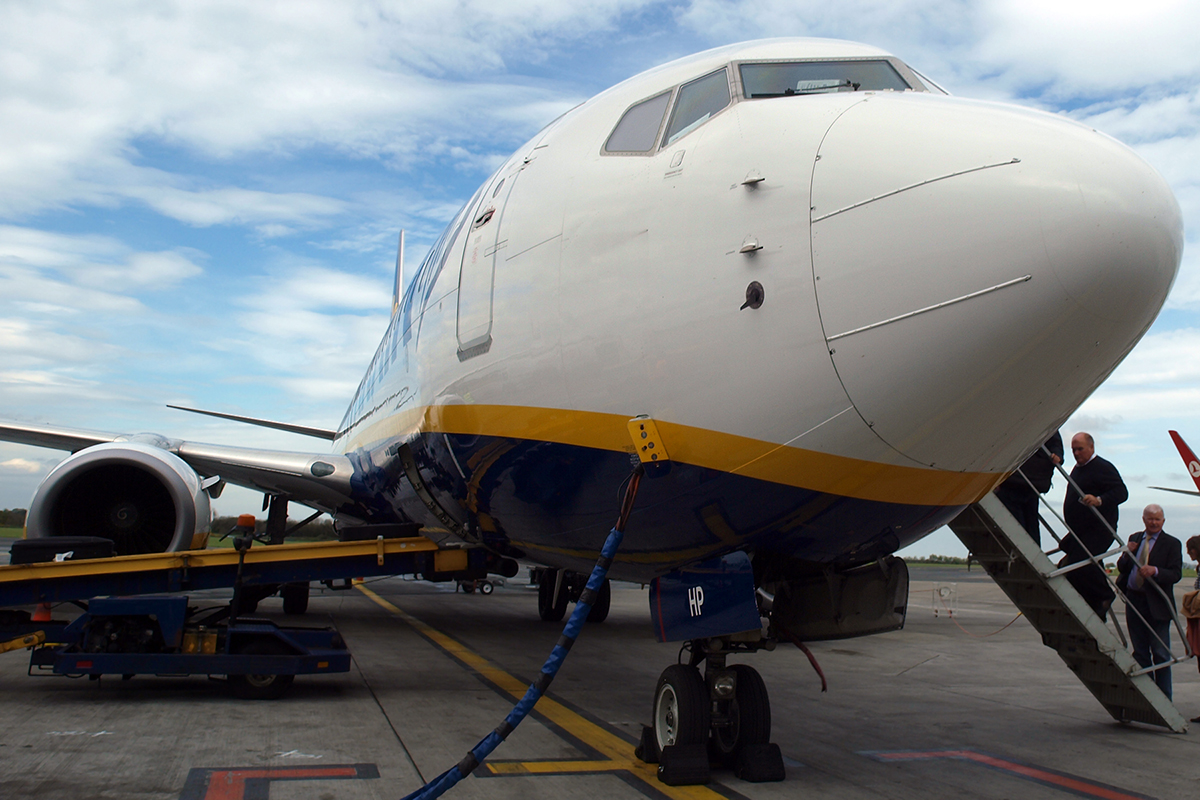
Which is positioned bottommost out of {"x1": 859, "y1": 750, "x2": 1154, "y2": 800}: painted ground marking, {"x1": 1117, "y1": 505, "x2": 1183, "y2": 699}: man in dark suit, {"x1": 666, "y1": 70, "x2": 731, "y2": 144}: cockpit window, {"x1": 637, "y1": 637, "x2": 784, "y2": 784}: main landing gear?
{"x1": 859, "y1": 750, "x2": 1154, "y2": 800}: painted ground marking

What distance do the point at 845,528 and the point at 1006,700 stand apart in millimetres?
5013

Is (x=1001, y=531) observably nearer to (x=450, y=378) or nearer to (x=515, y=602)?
(x=450, y=378)

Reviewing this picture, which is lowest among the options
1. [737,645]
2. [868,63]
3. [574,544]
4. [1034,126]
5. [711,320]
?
[737,645]

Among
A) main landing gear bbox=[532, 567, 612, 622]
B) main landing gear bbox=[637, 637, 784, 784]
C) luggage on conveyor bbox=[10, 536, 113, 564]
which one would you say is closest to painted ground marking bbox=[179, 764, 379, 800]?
main landing gear bbox=[637, 637, 784, 784]

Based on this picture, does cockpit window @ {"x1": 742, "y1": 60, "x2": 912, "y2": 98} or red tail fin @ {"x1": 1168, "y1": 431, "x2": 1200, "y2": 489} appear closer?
cockpit window @ {"x1": 742, "y1": 60, "x2": 912, "y2": 98}

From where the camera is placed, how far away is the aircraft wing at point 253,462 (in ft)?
35.3

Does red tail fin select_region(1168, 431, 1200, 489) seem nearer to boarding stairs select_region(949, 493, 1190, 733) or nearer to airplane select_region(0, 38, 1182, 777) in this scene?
boarding stairs select_region(949, 493, 1190, 733)

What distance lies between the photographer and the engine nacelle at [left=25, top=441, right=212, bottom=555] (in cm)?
915

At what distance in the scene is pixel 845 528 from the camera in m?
4.17

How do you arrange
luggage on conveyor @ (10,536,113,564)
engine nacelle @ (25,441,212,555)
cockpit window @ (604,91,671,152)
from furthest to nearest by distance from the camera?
engine nacelle @ (25,441,212,555) → luggage on conveyor @ (10,536,113,564) → cockpit window @ (604,91,671,152)

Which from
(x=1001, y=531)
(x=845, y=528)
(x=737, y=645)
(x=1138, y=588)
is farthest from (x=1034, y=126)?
(x=1138, y=588)

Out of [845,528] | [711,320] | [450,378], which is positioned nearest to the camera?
[711,320]

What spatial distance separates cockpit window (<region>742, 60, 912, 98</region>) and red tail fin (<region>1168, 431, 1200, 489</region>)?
737 centimetres

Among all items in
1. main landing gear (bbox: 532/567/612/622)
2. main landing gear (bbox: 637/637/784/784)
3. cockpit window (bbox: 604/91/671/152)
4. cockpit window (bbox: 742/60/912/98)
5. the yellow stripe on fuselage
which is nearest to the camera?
the yellow stripe on fuselage
